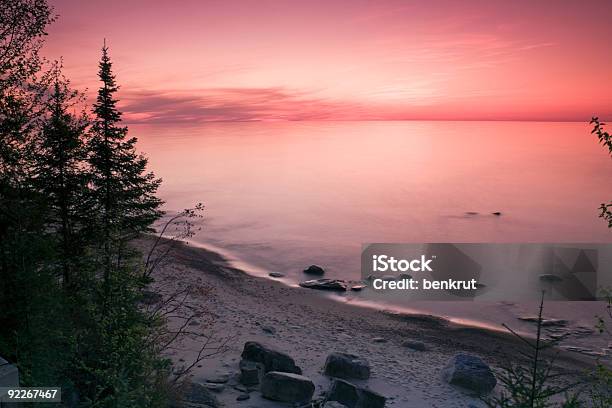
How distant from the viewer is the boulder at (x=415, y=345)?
88.8ft

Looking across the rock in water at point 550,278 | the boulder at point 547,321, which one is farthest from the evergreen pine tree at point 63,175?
the rock in water at point 550,278

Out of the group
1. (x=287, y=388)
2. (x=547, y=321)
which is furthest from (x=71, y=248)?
(x=547, y=321)

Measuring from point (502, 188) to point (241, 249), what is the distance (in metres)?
73.4

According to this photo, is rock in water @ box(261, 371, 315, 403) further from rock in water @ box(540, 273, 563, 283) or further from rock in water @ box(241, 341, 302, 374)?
rock in water @ box(540, 273, 563, 283)

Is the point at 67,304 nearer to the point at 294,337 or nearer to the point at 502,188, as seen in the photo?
the point at 294,337

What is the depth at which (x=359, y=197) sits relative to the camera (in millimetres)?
96625

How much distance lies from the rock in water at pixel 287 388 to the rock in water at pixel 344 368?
301cm

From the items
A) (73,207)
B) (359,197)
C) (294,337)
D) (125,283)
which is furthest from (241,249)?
(359,197)

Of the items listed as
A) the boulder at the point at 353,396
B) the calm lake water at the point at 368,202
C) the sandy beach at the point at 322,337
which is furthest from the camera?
the calm lake water at the point at 368,202

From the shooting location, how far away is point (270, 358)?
21062 millimetres

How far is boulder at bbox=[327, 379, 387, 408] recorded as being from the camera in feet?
60.7

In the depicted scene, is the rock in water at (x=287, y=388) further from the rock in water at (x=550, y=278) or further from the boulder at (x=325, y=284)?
the rock in water at (x=550, y=278)

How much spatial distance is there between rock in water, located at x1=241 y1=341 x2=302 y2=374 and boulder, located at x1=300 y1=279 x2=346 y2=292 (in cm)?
1711

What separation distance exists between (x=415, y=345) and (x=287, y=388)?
37.3 feet
